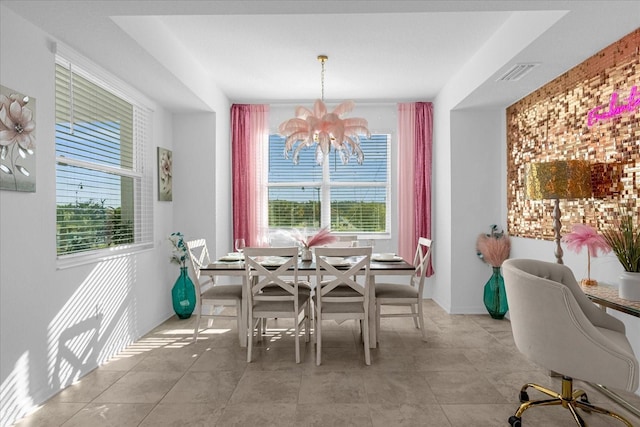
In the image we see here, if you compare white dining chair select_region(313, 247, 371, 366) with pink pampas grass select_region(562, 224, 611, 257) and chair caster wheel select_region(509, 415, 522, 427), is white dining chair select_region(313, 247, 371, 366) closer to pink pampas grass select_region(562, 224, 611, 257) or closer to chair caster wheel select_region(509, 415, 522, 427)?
chair caster wheel select_region(509, 415, 522, 427)

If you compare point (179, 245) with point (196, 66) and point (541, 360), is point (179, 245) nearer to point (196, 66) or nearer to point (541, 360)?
point (196, 66)

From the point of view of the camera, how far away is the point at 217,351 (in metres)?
3.55

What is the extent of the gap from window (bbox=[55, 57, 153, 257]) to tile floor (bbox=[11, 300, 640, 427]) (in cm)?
103

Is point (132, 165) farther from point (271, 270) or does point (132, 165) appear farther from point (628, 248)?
point (628, 248)

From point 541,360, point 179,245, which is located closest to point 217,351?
point 179,245

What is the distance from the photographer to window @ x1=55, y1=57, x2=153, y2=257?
9.98ft

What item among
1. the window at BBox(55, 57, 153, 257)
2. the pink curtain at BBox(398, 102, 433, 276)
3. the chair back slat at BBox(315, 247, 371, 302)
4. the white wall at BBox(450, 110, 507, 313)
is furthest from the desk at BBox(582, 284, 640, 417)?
the window at BBox(55, 57, 153, 257)

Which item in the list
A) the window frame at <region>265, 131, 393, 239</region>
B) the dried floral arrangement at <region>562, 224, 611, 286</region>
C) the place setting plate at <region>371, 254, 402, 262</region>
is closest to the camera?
the dried floral arrangement at <region>562, 224, 611, 286</region>

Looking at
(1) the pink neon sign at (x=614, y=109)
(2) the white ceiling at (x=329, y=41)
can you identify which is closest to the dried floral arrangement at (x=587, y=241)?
(1) the pink neon sign at (x=614, y=109)

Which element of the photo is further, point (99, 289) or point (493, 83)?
point (493, 83)

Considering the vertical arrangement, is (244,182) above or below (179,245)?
above

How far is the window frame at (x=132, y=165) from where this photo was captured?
3014 mm

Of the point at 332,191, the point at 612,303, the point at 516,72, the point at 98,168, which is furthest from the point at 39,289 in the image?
the point at 516,72

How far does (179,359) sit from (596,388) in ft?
9.91
